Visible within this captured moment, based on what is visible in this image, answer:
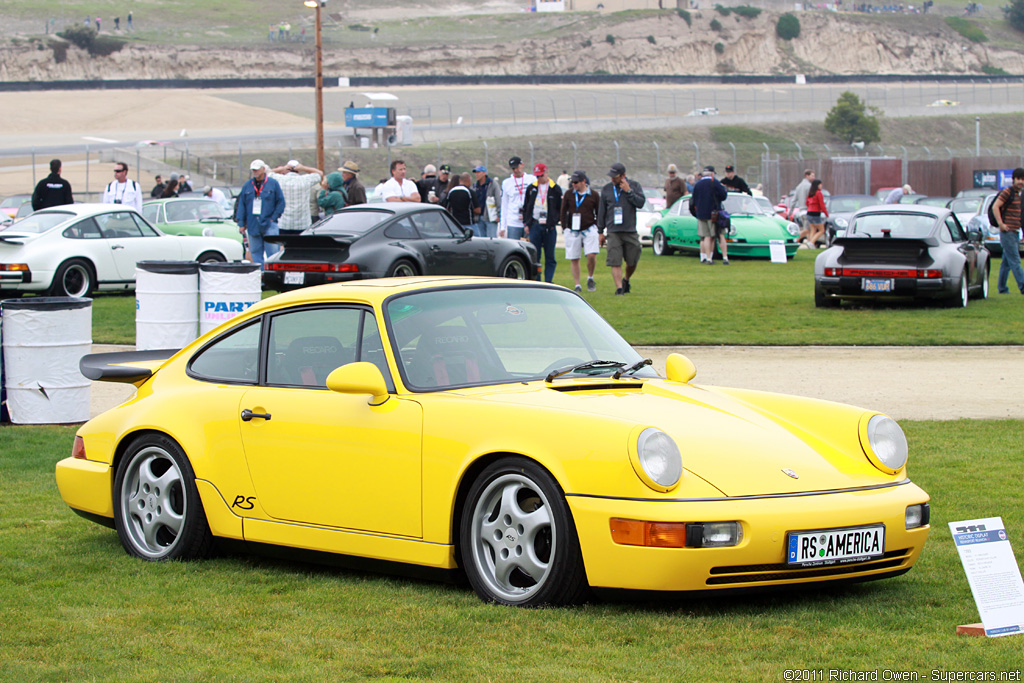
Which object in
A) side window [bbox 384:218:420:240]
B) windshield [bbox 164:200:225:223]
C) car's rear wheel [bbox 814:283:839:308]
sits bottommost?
car's rear wheel [bbox 814:283:839:308]

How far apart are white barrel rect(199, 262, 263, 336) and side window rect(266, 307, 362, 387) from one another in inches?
233

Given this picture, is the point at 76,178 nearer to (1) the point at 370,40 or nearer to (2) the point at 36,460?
(2) the point at 36,460

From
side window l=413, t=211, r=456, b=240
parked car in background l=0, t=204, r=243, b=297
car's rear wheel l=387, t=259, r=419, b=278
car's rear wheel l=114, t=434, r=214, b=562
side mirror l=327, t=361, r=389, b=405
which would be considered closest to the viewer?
side mirror l=327, t=361, r=389, b=405

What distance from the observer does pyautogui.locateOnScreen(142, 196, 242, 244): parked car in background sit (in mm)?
23594

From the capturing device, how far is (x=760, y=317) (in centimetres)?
1658

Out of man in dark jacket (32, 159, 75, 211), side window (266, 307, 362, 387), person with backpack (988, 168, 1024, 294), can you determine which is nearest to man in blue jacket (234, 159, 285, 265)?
man in dark jacket (32, 159, 75, 211)

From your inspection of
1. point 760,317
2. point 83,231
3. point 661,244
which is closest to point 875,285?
point 760,317

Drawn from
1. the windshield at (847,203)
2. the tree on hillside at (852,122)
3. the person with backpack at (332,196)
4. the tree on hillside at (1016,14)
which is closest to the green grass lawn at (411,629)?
the person with backpack at (332,196)

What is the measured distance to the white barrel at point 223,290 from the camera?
11.5 metres

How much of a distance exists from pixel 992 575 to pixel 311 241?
13204 mm

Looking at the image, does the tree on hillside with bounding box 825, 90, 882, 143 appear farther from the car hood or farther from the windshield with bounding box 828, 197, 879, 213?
the car hood

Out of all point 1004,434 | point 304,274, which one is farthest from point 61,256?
point 1004,434

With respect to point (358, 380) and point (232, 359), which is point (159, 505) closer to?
point (232, 359)

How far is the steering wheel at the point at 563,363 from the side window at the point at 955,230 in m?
Result: 13.3
